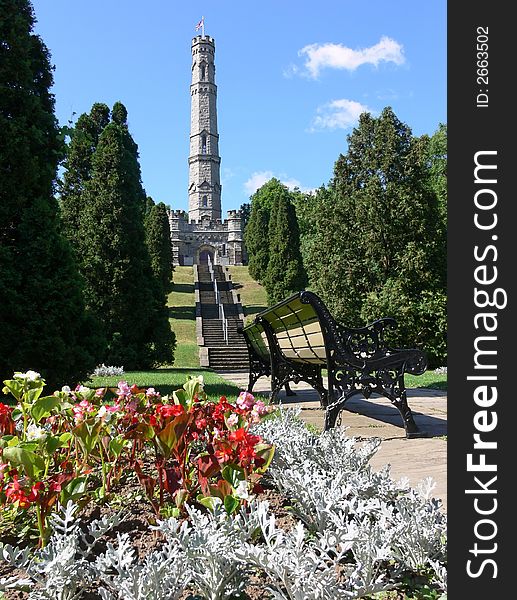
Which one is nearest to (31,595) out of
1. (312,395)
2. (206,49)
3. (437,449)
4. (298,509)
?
(298,509)

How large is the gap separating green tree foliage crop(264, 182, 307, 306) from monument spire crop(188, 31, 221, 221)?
96.3 feet

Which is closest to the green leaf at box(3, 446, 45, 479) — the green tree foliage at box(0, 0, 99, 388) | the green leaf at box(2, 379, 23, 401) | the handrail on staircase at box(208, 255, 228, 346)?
the green leaf at box(2, 379, 23, 401)

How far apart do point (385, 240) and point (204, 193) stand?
48.9 metres

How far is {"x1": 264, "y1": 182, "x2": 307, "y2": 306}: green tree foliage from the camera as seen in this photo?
28.7 meters

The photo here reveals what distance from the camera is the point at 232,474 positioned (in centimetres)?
239

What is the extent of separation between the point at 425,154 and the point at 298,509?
13.9 meters

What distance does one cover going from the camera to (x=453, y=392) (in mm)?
1153

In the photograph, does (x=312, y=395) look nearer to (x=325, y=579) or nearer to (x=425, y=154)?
(x=325, y=579)

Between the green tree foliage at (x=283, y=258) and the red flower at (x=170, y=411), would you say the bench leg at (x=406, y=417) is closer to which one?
the red flower at (x=170, y=411)

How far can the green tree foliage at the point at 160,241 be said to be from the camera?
29688 mm

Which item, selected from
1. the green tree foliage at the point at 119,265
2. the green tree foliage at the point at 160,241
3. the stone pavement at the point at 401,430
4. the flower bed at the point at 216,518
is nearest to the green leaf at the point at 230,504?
the flower bed at the point at 216,518

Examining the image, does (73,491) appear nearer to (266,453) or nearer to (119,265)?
(266,453)

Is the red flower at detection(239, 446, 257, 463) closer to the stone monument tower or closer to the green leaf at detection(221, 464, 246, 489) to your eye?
the green leaf at detection(221, 464, 246, 489)

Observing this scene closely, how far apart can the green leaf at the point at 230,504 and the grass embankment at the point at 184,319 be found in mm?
16374
